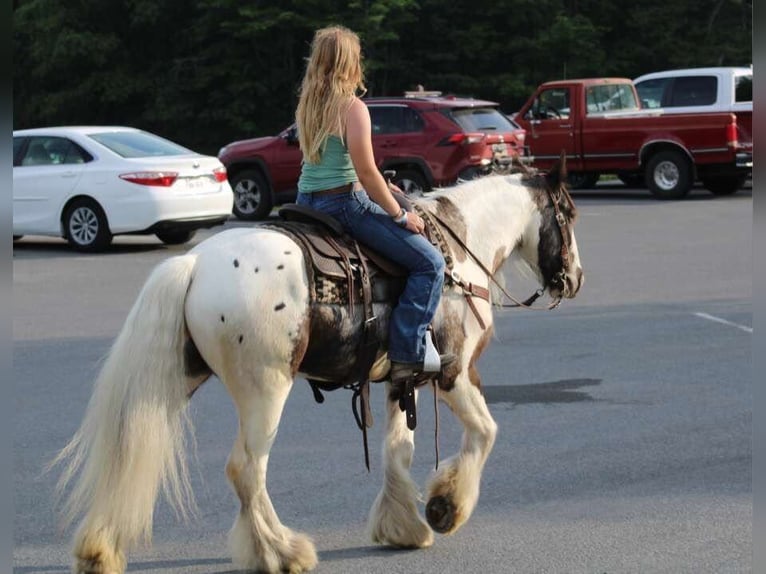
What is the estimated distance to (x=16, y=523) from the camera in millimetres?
6324

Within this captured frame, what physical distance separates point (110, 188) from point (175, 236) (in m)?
1.41

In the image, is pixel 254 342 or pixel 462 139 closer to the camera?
pixel 254 342

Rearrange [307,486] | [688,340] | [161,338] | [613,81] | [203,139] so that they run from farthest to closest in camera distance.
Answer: [203,139] → [613,81] → [688,340] → [307,486] → [161,338]

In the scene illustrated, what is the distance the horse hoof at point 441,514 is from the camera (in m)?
5.93

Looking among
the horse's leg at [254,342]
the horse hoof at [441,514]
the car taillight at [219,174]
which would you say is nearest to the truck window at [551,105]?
the car taillight at [219,174]

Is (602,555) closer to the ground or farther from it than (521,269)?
closer to the ground

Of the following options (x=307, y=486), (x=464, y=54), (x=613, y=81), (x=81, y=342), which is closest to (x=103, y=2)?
(x=464, y=54)

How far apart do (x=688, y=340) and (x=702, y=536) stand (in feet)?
17.5

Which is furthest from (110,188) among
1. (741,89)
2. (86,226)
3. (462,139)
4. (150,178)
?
(741,89)

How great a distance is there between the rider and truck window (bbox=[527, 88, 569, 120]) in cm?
2210

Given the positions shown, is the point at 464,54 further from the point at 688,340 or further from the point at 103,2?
the point at 688,340

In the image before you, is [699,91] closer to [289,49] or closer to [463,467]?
[289,49]

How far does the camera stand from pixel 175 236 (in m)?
19.2

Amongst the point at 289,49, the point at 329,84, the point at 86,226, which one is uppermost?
the point at 289,49
